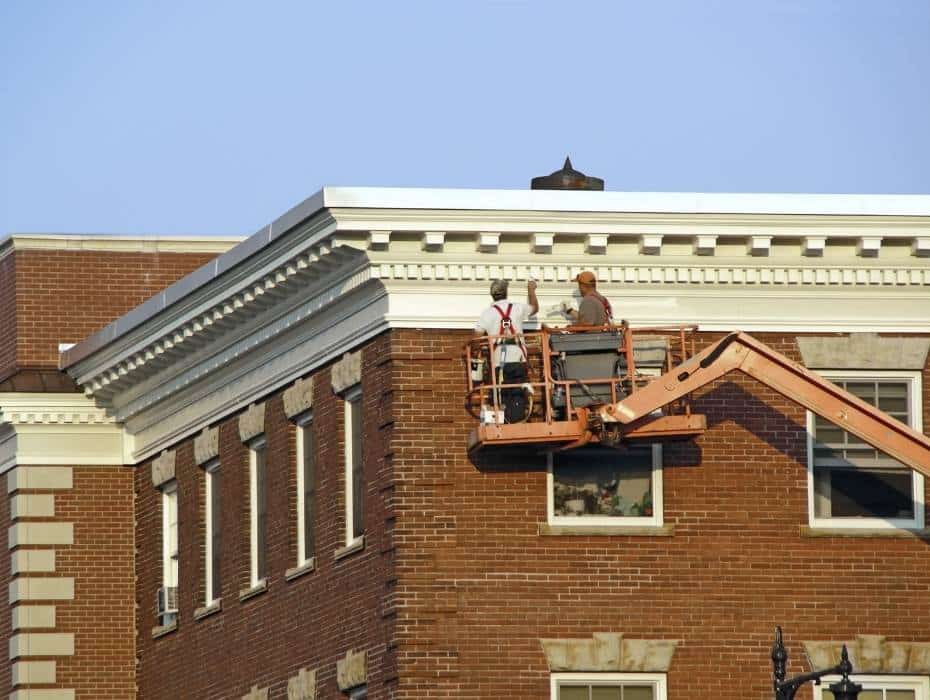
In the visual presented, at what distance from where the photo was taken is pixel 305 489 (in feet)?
130

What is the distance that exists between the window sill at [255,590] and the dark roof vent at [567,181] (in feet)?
20.9

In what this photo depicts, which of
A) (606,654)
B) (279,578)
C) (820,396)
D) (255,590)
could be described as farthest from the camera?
(255,590)

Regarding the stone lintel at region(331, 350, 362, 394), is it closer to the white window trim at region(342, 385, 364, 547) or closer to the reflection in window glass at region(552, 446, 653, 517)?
the white window trim at region(342, 385, 364, 547)

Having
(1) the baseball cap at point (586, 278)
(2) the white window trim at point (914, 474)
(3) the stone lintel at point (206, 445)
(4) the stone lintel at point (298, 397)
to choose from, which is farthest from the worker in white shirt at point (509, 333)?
(3) the stone lintel at point (206, 445)

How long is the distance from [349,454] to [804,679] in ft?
27.5

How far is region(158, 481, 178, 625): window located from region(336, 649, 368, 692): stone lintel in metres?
6.87

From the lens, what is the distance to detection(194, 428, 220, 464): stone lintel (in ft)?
139

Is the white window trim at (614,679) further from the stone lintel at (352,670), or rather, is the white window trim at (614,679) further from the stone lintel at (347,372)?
the stone lintel at (347,372)

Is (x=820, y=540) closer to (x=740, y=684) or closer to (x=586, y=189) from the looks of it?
(x=740, y=684)

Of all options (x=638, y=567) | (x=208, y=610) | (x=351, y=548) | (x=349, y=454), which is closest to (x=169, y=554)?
(x=208, y=610)

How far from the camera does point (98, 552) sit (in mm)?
45344

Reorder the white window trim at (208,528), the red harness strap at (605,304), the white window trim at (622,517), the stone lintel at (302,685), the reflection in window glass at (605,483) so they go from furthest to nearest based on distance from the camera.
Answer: the white window trim at (208,528) → the stone lintel at (302,685) → the reflection in window glass at (605,483) → the white window trim at (622,517) → the red harness strap at (605,304)

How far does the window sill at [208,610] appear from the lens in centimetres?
4209

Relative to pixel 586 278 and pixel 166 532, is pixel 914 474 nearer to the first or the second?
pixel 586 278
